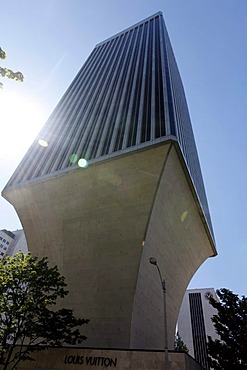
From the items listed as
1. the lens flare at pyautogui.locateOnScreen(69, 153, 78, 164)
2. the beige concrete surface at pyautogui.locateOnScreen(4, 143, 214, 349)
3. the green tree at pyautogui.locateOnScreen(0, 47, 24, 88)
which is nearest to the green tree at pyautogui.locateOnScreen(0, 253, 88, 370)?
the beige concrete surface at pyautogui.locateOnScreen(4, 143, 214, 349)

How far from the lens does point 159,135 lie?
24.2 meters

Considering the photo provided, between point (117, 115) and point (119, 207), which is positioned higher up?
point (117, 115)

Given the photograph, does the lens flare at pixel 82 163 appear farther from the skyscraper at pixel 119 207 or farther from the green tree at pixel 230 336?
the green tree at pixel 230 336

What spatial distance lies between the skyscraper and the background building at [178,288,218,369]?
43443mm

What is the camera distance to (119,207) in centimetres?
2466

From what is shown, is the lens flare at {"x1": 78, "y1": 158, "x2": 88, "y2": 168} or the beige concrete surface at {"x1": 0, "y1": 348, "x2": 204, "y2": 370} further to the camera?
the lens flare at {"x1": 78, "y1": 158, "x2": 88, "y2": 168}

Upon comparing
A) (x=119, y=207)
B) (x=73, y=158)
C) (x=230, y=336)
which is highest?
(x=73, y=158)

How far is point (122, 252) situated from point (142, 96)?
1778 cm

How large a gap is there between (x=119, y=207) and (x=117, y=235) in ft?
8.28

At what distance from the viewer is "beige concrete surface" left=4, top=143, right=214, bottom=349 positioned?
72.9ft

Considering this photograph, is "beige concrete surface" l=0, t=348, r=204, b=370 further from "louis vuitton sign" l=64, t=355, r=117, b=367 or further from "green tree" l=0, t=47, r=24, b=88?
"green tree" l=0, t=47, r=24, b=88

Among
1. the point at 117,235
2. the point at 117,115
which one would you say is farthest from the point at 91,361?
the point at 117,115

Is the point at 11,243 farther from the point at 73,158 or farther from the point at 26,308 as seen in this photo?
the point at 26,308

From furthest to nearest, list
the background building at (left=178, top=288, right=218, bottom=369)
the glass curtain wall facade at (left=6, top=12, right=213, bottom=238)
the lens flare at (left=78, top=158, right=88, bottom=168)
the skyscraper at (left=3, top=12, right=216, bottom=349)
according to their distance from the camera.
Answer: the background building at (left=178, top=288, right=218, bottom=369) → the lens flare at (left=78, top=158, right=88, bottom=168) → the glass curtain wall facade at (left=6, top=12, right=213, bottom=238) → the skyscraper at (left=3, top=12, right=216, bottom=349)
